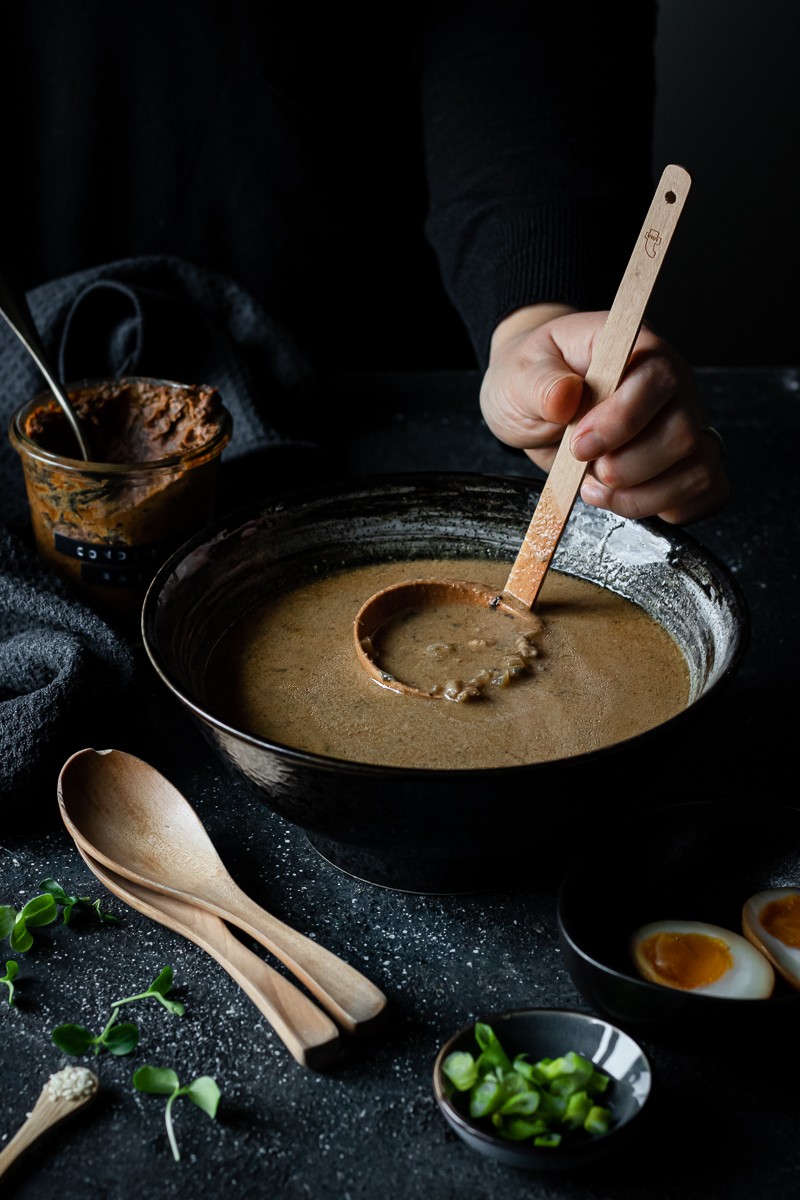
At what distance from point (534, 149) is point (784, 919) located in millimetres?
1244

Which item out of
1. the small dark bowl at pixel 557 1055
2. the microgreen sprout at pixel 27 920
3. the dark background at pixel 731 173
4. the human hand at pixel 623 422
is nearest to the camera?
the small dark bowl at pixel 557 1055

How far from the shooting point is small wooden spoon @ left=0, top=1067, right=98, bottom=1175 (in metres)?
0.83

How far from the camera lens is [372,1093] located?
879 mm

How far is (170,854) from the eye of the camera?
1065mm

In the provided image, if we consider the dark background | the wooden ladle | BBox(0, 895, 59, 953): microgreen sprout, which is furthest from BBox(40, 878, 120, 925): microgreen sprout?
the dark background

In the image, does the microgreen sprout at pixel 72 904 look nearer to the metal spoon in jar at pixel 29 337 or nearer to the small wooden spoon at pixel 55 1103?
the small wooden spoon at pixel 55 1103

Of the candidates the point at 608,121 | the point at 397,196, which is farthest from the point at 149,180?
the point at 608,121

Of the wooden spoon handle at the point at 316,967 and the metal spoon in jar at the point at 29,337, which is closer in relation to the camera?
the wooden spoon handle at the point at 316,967

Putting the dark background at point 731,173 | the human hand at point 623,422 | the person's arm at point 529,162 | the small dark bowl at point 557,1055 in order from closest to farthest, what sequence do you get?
1. the small dark bowl at point 557,1055
2. the human hand at point 623,422
3. the person's arm at point 529,162
4. the dark background at point 731,173

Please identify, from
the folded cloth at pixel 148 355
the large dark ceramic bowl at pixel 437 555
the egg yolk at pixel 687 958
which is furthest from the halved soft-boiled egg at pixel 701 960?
the folded cloth at pixel 148 355

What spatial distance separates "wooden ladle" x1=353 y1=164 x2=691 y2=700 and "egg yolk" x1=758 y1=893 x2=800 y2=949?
342mm

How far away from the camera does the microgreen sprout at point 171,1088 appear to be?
856 millimetres

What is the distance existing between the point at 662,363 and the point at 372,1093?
75cm

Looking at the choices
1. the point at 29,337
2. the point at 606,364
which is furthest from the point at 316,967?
the point at 29,337
